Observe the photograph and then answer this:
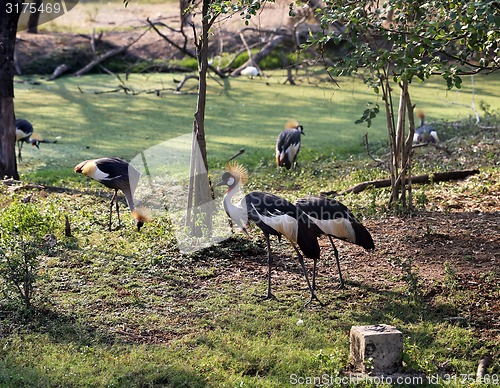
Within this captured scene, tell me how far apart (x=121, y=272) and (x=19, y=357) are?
132 centimetres

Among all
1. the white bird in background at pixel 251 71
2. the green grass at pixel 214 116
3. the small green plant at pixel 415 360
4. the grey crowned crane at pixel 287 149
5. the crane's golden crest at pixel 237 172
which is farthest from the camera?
the white bird in background at pixel 251 71

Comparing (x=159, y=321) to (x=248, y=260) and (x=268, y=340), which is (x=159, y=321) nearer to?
(x=268, y=340)

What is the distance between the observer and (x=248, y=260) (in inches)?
226

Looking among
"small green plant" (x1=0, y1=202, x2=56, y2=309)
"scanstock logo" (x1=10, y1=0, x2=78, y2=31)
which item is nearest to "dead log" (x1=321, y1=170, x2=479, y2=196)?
"small green plant" (x1=0, y1=202, x2=56, y2=309)

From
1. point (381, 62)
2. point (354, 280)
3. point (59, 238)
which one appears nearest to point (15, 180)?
point (59, 238)

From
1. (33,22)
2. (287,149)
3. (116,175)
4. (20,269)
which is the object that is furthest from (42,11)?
(20,269)

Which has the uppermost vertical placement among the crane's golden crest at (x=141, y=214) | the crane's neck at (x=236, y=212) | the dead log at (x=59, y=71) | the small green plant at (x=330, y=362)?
the dead log at (x=59, y=71)

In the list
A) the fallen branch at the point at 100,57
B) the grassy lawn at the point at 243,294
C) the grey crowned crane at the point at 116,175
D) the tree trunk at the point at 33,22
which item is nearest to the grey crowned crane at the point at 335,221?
the grassy lawn at the point at 243,294

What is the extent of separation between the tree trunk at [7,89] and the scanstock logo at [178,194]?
135 cm

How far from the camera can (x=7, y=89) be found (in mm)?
7617

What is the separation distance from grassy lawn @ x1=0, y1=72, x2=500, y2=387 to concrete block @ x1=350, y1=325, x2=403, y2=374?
3.3 inches

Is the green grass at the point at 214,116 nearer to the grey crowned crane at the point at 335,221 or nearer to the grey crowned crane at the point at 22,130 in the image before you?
the grey crowned crane at the point at 22,130

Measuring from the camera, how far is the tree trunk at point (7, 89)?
751cm

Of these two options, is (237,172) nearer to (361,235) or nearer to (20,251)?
(361,235)
